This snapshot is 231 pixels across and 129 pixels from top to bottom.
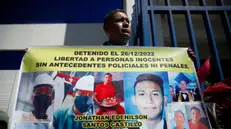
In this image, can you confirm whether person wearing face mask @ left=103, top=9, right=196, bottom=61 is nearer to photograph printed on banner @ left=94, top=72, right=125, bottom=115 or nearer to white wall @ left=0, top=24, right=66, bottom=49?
photograph printed on banner @ left=94, top=72, right=125, bottom=115

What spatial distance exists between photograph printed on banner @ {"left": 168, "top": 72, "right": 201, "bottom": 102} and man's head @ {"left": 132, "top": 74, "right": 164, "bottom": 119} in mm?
43

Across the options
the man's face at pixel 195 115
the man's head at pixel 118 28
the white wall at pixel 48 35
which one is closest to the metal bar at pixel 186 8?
the man's head at pixel 118 28

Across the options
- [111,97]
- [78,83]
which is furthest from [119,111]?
[78,83]

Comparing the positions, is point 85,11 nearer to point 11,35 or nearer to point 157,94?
point 11,35

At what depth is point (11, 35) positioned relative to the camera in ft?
6.72

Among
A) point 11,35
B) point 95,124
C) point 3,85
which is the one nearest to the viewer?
point 95,124

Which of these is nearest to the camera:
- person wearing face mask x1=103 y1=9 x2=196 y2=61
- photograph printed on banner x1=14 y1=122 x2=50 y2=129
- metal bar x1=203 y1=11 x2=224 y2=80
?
photograph printed on banner x1=14 y1=122 x2=50 y2=129

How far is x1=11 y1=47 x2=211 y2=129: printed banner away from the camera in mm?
702

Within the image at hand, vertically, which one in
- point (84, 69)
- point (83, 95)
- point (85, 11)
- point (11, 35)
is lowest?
point (83, 95)

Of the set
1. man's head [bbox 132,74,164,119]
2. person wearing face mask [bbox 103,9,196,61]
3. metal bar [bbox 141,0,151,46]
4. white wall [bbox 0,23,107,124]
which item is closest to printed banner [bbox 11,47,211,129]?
man's head [bbox 132,74,164,119]

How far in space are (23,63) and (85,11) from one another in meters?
1.44

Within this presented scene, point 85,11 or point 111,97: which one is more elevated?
point 85,11

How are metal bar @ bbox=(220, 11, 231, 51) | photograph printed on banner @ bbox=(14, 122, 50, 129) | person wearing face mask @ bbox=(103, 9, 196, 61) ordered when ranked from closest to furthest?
photograph printed on banner @ bbox=(14, 122, 50, 129)
person wearing face mask @ bbox=(103, 9, 196, 61)
metal bar @ bbox=(220, 11, 231, 51)

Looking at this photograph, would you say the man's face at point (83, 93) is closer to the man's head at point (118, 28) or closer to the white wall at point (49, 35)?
the man's head at point (118, 28)
